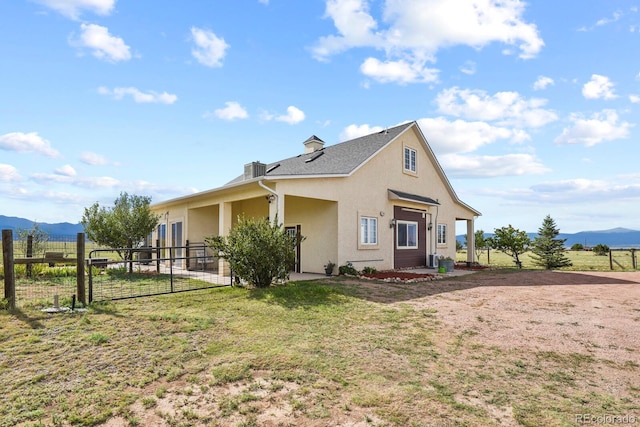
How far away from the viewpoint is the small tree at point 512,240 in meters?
20.4

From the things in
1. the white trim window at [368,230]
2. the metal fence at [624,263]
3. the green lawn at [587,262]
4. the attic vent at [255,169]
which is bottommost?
the green lawn at [587,262]

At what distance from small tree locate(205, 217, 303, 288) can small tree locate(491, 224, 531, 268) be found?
642 inches

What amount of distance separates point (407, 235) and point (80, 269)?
13029 millimetres

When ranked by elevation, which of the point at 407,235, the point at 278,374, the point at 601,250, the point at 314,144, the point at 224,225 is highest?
the point at 314,144

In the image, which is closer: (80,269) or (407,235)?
(80,269)

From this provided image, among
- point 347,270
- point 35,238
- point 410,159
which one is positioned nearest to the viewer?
point 347,270

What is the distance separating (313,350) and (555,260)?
21.6m

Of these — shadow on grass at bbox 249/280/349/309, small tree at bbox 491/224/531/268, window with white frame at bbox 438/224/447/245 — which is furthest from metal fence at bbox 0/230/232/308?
small tree at bbox 491/224/531/268

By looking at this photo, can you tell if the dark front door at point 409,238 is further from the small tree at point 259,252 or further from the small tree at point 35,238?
the small tree at point 35,238

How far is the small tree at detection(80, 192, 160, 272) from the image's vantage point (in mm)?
15125

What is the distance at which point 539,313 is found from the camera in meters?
7.38

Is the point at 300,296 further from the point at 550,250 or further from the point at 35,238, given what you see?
the point at 550,250

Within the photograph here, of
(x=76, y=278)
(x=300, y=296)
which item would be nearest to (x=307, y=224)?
(x=300, y=296)

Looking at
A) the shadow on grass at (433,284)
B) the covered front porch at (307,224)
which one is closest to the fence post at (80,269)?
the covered front porch at (307,224)
